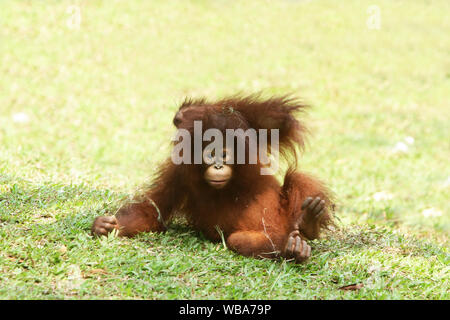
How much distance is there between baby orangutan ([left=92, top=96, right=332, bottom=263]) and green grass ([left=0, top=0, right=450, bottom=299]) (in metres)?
0.14

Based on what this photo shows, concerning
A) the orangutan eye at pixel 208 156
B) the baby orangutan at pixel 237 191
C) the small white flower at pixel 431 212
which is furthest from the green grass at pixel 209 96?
the orangutan eye at pixel 208 156

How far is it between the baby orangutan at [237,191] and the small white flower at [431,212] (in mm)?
2878

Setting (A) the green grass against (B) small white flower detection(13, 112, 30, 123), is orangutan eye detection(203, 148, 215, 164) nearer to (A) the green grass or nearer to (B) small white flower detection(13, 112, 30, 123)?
(A) the green grass

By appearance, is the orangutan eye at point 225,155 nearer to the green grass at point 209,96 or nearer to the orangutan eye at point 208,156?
the orangutan eye at point 208,156

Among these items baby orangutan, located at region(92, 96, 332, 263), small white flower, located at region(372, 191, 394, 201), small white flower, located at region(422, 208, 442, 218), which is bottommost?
small white flower, located at region(422, 208, 442, 218)

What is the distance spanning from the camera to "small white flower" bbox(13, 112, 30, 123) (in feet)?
26.8

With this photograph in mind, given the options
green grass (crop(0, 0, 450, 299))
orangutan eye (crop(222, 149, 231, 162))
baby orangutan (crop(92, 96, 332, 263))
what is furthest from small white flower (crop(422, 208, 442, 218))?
orangutan eye (crop(222, 149, 231, 162))

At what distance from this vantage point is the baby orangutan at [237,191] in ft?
11.9

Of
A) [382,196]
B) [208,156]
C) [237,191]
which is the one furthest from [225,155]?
[382,196]

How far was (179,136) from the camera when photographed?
3.76 meters

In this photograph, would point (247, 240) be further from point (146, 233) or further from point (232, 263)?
point (146, 233)

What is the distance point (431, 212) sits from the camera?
646 centimetres
